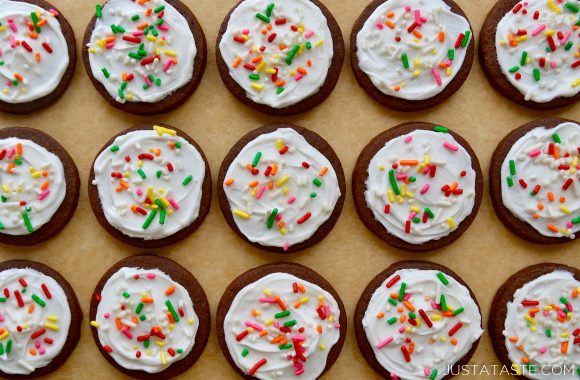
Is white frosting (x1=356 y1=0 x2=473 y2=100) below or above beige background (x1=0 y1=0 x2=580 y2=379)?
above

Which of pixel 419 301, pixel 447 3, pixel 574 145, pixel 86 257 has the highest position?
pixel 447 3

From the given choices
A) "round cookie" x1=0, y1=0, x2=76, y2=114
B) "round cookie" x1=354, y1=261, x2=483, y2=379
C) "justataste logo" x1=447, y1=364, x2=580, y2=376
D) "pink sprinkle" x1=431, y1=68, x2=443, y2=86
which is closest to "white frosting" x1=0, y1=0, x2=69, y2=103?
"round cookie" x1=0, y1=0, x2=76, y2=114

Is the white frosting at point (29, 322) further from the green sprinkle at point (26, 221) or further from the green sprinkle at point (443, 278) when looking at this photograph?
the green sprinkle at point (443, 278)

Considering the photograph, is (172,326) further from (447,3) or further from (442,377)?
(447,3)

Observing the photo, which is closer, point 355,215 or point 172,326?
point 172,326

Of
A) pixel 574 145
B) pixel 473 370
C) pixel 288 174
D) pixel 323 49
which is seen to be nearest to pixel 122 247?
pixel 288 174

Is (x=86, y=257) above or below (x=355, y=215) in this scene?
below

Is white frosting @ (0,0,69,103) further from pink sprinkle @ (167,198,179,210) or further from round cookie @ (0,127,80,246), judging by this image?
pink sprinkle @ (167,198,179,210)
